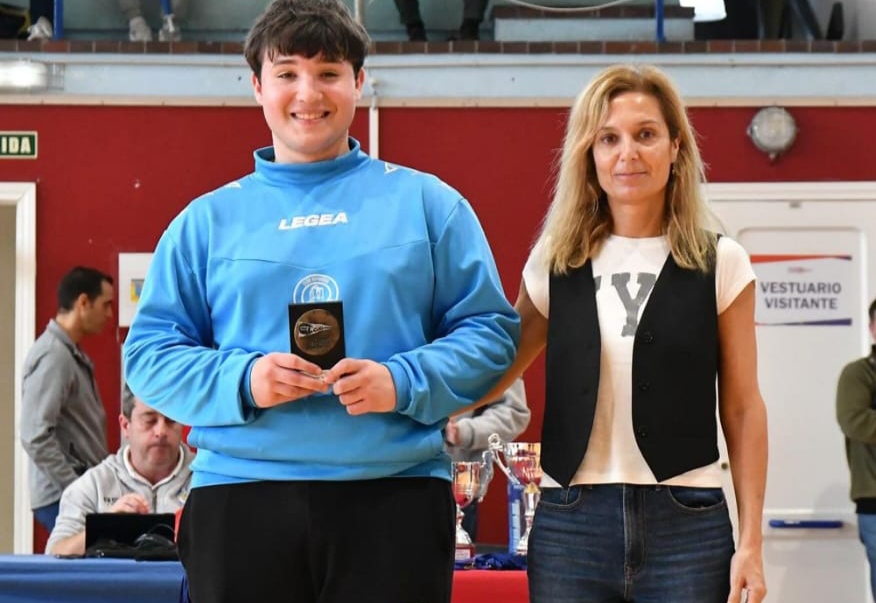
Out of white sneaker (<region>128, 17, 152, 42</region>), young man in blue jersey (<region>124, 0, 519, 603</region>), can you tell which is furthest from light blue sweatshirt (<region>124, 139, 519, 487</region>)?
white sneaker (<region>128, 17, 152, 42</region>)

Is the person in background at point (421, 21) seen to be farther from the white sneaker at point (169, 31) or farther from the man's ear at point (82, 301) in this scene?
the man's ear at point (82, 301)

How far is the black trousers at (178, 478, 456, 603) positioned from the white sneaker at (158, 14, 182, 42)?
220 inches

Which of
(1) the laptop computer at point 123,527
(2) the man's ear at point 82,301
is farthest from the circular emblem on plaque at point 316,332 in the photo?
(2) the man's ear at point 82,301

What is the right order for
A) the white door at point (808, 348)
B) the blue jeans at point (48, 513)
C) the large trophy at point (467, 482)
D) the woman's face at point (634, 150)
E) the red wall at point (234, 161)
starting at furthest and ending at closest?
the red wall at point (234, 161), the white door at point (808, 348), the blue jeans at point (48, 513), the large trophy at point (467, 482), the woman's face at point (634, 150)

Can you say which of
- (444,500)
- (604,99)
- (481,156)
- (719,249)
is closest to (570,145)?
(604,99)

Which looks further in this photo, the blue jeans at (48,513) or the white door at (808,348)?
the white door at (808,348)

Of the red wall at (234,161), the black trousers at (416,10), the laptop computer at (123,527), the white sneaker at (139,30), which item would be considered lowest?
the laptop computer at (123,527)

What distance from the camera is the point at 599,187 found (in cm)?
246

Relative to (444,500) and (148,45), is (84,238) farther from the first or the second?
(444,500)

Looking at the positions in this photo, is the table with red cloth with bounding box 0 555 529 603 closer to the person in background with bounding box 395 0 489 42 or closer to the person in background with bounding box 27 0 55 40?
the person in background with bounding box 27 0 55 40

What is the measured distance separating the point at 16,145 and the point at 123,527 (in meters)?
3.61

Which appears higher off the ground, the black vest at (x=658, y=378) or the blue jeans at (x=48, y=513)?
the black vest at (x=658, y=378)

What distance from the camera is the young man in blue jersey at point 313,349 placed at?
78.7 inches

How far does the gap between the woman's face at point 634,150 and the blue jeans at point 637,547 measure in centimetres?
53
